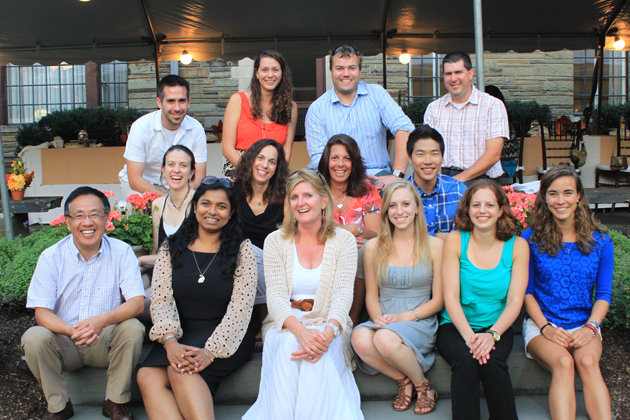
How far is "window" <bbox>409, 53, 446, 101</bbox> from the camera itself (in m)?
10.2

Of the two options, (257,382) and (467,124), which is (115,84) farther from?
(257,382)

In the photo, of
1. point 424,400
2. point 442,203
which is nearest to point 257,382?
point 424,400

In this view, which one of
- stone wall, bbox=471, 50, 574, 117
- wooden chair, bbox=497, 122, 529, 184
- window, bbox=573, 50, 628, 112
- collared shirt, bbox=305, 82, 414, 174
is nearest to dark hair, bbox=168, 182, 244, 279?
collared shirt, bbox=305, 82, 414, 174

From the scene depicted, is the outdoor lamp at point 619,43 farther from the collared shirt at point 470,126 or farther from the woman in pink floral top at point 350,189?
the woman in pink floral top at point 350,189

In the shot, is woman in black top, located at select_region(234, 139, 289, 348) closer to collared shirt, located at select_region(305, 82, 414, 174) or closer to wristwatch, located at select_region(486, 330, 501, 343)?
collared shirt, located at select_region(305, 82, 414, 174)

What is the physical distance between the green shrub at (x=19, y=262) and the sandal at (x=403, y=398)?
2.47 metres

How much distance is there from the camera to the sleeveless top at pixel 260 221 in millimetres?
3176

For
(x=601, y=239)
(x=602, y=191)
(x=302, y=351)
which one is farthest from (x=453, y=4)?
(x=302, y=351)

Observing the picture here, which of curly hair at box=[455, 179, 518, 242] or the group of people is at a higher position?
curly hair at box=[455, 179, 518, 242]

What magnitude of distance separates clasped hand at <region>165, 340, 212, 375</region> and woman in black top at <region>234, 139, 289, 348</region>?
0.90 metres

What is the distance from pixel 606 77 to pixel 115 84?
10370mm

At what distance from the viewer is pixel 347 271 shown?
8.54 feet

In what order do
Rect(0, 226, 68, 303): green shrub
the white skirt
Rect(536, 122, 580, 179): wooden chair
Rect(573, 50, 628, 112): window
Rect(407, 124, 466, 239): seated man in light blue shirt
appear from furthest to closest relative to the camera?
Rect(573, 50, 628, 112): window
Rect(536, 122, 580, 179): wooden chair
Rect(0, 226, 68, 303): green shrub
Rect(407, 124, 466, 239): seated man in light blue shirt
the white skirt

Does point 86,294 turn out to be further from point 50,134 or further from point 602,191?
point 50,134
